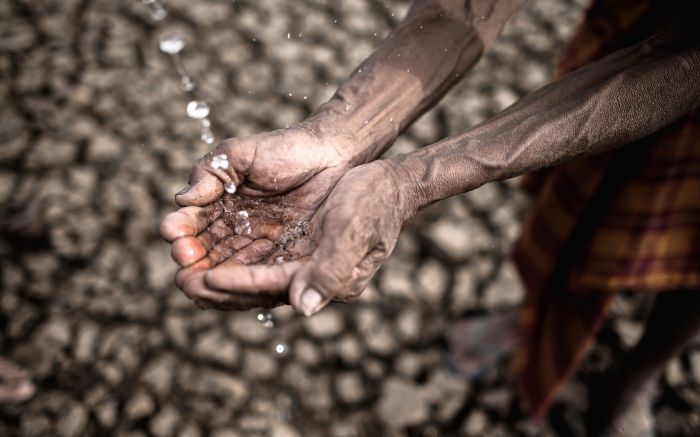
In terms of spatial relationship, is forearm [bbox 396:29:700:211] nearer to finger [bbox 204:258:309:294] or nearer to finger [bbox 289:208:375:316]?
finger [bbox 289:208:375:316]

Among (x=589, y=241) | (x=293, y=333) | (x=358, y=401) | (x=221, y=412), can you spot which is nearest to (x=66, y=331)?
(x=221, y=412)

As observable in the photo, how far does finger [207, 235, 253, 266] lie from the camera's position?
1.18 metres

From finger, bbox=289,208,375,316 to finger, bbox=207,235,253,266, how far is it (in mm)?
237

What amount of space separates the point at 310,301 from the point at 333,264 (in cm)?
8

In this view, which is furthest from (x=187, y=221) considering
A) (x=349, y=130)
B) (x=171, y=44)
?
(x=171, y=44)

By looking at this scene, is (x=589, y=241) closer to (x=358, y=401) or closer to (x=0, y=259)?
(x=358, y=401)

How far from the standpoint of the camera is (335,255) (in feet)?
3.35

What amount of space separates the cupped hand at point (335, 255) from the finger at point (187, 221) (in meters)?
0.11

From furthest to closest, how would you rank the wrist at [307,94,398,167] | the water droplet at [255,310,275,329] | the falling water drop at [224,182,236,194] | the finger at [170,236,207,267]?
the water droplet at [255,310,275,329] → the wrist at [307,94,398,167] → the falling water drop at [224,182,236,194] → the finger at [170,236,207,267]

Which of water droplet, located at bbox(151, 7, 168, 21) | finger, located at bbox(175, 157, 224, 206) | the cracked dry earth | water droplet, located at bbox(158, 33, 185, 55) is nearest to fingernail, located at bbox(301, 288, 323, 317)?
finger, located at bbox(175, 157, 224, 206)

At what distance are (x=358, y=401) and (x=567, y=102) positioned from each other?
1.27 metres

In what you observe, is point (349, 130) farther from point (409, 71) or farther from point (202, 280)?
point (202, 280)

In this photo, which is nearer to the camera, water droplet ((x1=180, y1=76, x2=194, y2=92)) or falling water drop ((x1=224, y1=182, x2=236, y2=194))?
falling water drop ((x1=224, y1=182, x2=236, y2=194))

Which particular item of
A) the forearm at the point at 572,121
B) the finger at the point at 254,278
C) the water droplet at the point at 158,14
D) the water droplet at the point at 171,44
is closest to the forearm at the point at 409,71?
the forearm at the point at 572,121
